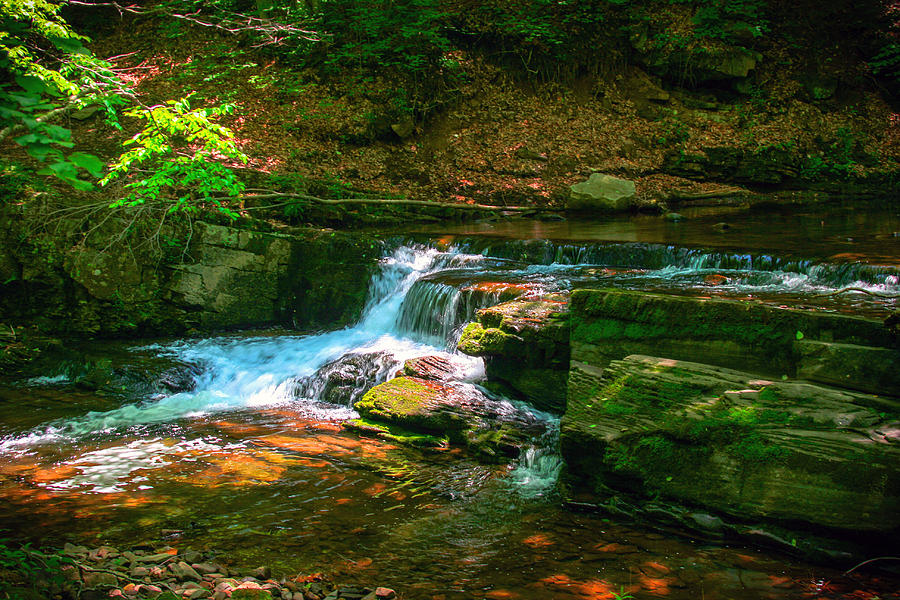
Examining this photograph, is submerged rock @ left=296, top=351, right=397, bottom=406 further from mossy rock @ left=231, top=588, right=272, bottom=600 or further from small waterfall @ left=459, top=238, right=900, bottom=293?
mossy rock @ left=231, top=588, right=272, bottom=600

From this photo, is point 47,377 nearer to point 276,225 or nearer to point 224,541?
point 276,225

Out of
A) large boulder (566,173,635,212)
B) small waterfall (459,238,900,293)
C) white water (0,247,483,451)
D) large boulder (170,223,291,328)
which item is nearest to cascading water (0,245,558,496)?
white water (0,247,483,451)

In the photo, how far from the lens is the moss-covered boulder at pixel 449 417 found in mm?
5098

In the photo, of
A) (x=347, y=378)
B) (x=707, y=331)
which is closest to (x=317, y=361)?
(x=347, y=378)

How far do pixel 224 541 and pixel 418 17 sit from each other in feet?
47.9

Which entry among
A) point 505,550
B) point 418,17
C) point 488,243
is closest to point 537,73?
point 418,17

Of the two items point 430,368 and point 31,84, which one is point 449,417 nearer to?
point 430,368

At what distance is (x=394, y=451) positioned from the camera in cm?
518

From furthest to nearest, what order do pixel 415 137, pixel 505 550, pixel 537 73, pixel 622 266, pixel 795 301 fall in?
pixel 537 73
pixel 415 137
pixel 622 266
pixel 795 301
pixel 505 550

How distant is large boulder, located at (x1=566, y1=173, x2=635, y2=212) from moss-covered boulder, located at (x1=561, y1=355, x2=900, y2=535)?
28.5 feet

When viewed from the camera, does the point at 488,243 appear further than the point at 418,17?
No

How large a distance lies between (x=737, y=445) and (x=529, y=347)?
Result: 2.38 metres

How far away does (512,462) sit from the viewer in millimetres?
4859

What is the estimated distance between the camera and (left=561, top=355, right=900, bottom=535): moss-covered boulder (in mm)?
3256
